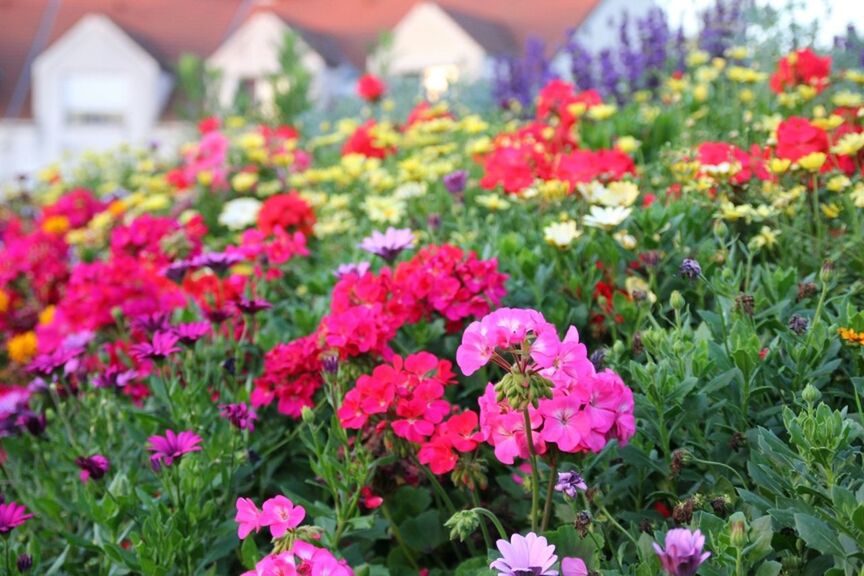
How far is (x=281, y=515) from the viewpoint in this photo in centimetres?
123

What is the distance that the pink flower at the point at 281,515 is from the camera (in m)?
1.22

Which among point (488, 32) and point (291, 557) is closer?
point (291, 557)

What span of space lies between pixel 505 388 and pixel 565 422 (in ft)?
0.44

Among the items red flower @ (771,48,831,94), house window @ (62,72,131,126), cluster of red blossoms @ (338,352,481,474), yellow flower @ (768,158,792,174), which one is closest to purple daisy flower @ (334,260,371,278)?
cluster of red blossoms @ (338,352,481,474)

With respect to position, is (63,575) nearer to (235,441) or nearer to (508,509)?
(235,441)

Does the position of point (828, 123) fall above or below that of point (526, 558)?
above

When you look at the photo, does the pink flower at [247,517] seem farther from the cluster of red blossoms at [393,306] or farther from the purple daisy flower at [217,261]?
the purple daisy flower at [217,261]

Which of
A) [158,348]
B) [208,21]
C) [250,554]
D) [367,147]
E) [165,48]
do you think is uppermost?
[208,21]

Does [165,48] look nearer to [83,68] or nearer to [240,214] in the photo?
[83,68]

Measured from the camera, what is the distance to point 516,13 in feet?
53.1

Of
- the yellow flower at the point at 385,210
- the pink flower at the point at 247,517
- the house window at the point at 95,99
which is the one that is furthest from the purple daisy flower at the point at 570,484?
the house window at the point at 95,99

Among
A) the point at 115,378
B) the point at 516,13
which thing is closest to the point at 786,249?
the point at 115,378

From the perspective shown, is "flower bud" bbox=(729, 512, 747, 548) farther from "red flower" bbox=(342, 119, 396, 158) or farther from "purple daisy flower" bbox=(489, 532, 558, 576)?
"red flower" bbox=(342, 119, 396, 158)

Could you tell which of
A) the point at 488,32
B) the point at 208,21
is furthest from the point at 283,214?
the point at 208,21
